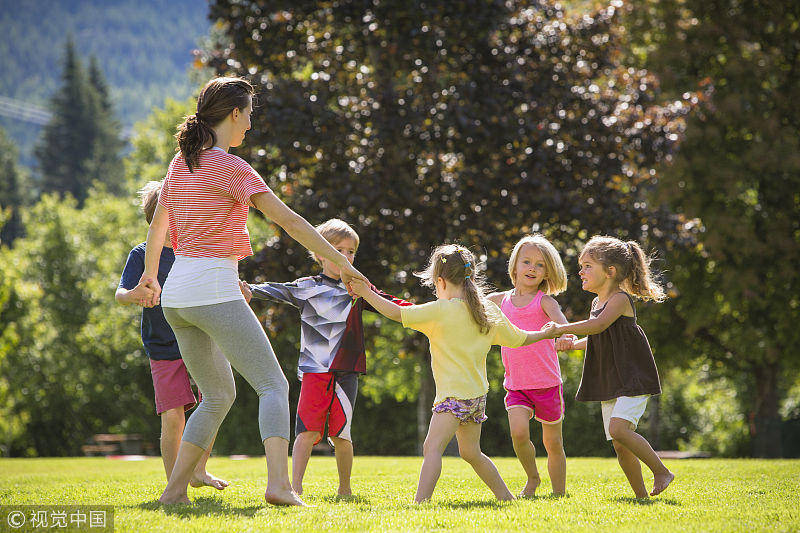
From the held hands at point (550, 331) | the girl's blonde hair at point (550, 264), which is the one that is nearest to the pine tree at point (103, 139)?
the girl's blonde hair at point (550, 264)

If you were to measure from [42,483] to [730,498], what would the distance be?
5897 mm

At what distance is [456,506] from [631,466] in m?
1.35

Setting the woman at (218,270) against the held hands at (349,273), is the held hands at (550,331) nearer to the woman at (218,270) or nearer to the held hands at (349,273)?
the held hands at (349,273)

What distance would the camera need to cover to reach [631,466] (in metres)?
5.51

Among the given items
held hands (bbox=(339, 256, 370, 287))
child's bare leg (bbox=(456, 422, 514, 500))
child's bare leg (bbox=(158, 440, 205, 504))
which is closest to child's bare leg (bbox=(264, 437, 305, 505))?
child's bare leg (bbox=(158, 440, 205, 504))

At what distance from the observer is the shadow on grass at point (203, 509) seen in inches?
171

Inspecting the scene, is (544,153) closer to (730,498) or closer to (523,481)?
(523,481)

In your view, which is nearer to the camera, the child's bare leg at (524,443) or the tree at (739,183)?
the child's bare leg at (524,443)

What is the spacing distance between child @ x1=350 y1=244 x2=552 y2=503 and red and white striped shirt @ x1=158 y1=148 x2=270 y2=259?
898 mm

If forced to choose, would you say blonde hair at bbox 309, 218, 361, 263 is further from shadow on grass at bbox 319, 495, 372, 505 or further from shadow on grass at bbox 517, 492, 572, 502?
shadow on grass at bbox 517, 492, 572, 502

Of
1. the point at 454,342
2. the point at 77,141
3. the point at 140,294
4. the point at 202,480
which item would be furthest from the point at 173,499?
the point at 77,141

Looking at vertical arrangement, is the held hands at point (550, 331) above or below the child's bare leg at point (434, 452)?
above

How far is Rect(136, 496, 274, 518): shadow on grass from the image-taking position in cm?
435

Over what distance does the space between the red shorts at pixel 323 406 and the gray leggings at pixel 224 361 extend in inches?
46.2
